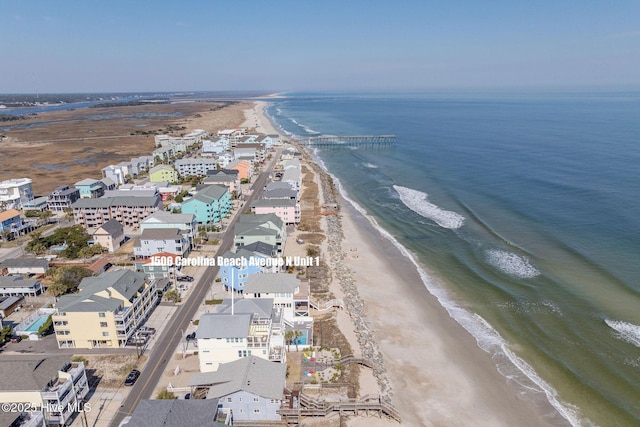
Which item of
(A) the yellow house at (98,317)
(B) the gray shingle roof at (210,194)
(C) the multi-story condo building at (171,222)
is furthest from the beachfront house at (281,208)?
(A) the yellow house at (98,317)

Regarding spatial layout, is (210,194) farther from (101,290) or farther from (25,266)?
(101,290)

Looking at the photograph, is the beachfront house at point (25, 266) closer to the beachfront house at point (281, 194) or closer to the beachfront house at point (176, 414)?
the beachfront house at point (281, 194)

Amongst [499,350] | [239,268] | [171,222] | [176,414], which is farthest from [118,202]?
[499,350]

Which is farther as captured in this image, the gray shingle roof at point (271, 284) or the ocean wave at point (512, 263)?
the ocean wave at point (512, 263)

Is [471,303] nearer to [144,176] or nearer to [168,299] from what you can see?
[168,299]

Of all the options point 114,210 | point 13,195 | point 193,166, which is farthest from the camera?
point 193,166

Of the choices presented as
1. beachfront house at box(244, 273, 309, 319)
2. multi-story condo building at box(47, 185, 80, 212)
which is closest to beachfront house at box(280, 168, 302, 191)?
beachfront house at box(244, 273, 309, 319)

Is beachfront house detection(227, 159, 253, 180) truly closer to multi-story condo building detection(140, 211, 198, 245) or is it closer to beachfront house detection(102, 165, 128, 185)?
beachfront house detection(102, 165, 128, 185)
